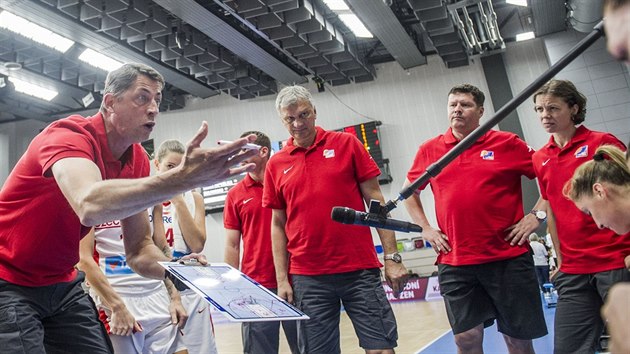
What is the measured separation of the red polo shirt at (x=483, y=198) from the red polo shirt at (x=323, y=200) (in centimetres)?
48

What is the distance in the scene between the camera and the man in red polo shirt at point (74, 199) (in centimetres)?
159

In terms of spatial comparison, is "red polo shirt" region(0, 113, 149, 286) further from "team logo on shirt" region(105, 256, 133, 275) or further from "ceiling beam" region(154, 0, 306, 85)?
"ceiling beam" region(154, 0, 306, 85)

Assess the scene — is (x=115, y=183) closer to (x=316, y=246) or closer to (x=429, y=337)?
(x=316, y=246)

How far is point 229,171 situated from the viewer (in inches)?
63.6

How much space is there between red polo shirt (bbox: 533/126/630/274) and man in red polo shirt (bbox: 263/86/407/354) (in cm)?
92

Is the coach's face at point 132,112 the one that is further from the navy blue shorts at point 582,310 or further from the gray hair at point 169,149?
the navy blue shorts at point 582,310

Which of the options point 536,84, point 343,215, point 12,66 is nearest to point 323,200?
point 343,215

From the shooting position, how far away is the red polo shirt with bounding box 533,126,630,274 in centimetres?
266

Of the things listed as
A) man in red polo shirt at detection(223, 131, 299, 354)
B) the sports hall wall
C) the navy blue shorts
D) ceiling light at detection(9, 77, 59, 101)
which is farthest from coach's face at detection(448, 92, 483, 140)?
ceiling light at detection(9, 77, 59, 101)

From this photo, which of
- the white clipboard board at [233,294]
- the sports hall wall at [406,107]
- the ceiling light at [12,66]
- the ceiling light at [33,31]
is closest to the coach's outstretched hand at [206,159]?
the white clipboard board at [233,294]

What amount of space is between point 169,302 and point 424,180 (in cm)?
238

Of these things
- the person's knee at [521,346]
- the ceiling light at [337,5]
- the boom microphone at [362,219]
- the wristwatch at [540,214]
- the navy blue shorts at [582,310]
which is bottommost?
the person's knee at [521,346]

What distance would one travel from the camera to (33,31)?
34.1 feet

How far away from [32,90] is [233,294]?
14.1 m
